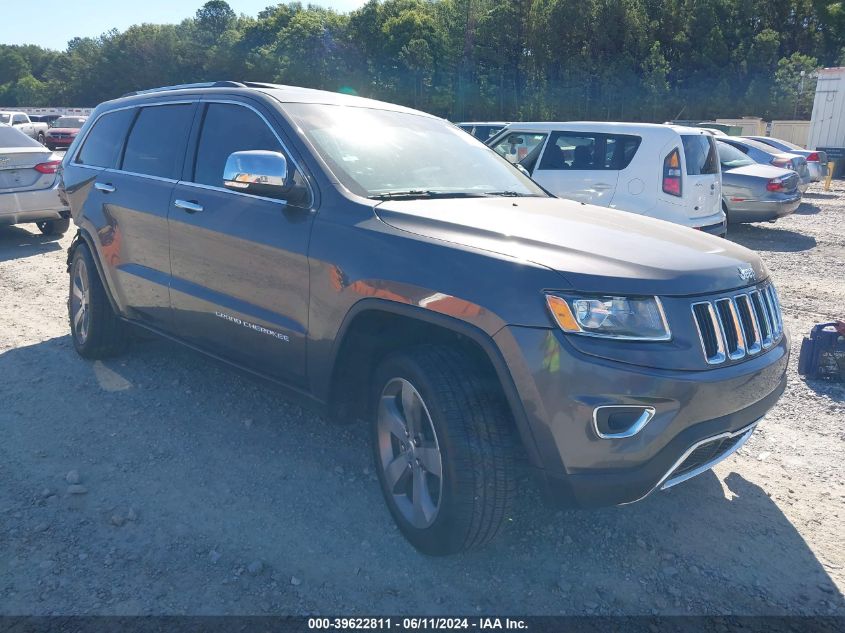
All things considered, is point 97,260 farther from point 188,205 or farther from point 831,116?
point 831,116

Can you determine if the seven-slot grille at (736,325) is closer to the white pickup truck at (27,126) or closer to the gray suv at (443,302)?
the gray suv at (443,302)

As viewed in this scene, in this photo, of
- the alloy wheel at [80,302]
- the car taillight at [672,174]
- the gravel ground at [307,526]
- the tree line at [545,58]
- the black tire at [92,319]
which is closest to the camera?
the gravel ground at [307,526]

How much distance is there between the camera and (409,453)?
312 centimetres

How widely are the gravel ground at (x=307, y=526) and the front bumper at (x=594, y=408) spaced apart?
556mm

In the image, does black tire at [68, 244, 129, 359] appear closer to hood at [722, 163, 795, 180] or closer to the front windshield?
the front windshield

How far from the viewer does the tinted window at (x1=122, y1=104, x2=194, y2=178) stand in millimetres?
4381

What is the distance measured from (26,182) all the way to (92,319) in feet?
17.7

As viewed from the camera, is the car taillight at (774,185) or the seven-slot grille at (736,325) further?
the car taillight at (774,185)

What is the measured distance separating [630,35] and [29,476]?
51385 mm

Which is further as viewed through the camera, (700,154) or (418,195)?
(700,154)

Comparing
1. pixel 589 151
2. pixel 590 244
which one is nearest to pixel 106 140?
pixel 590 244

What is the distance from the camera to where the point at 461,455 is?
108 inches

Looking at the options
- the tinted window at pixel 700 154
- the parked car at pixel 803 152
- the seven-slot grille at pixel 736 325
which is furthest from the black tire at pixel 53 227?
the parked car at pixel 803 152

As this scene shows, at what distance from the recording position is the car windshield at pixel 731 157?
12484 mm
